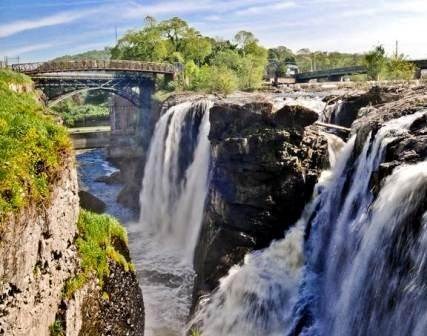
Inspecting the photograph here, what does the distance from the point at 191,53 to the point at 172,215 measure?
3200 cm

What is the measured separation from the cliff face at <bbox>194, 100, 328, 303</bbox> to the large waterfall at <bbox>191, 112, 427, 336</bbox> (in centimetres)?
67

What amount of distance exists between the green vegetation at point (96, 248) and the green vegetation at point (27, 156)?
2.59 metres

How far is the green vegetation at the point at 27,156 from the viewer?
10236 millimetres

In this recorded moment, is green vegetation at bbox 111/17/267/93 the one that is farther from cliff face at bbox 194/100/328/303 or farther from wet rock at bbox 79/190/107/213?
cliff face at bbox 194/100/328/303

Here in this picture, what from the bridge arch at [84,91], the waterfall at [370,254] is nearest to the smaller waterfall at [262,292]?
the waterfall at [370,254]

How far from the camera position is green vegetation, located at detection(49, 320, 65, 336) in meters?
11.4

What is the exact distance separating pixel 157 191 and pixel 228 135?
12.3m

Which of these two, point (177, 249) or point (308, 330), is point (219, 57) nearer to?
point (177, 249)

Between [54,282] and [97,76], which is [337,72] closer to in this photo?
[97,76]

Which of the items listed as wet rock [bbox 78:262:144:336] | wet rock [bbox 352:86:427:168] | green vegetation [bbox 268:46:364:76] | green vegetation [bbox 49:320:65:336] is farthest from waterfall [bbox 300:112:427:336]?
green vegetation [bbox 268:46:364:76]

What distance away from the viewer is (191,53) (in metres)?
58.7

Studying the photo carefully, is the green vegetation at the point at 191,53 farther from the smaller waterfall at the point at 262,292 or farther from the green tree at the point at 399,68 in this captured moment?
the smaller waterfall at the point at 262,292

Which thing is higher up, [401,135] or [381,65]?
[381,65]

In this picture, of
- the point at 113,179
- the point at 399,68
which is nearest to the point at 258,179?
the point at 399,68
